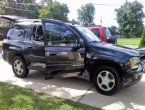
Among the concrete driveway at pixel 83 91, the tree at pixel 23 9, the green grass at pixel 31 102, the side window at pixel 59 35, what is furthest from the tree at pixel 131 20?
the green grass at pixel 31 102

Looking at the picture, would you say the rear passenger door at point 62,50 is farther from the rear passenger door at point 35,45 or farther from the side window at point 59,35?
the rear passenger door at point 35,45

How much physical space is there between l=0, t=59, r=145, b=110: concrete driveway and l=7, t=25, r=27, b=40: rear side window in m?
1.24

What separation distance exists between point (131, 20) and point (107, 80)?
6541 centimetres

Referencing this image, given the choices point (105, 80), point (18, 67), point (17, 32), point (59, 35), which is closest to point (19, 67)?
point (18, 67)

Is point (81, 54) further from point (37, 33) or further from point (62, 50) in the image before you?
point (37, 33)

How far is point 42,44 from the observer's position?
7.39m

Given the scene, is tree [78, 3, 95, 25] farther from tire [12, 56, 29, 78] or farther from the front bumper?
the front bumper

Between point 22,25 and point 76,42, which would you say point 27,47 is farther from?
point 76,42

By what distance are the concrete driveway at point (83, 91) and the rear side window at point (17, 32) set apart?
48.8 inches

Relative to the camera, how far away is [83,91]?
7.02m

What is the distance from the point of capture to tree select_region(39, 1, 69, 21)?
179ft

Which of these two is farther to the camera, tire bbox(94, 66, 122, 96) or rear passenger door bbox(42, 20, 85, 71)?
rear passenger door bbox(42, 20, 85, 71)

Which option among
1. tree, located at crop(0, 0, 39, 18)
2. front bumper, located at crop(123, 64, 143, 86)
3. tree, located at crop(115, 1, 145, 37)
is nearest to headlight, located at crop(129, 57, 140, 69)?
front bumper, located at crop(123, 64, 143, 86)

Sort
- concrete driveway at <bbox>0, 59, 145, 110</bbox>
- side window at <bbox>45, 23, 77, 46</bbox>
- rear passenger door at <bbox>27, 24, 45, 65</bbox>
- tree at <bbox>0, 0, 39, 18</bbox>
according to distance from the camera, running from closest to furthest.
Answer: concrete driveway at <bbox>0, 59, 145, 110</bbox>, side window at <bbox>45, 23, 77, 46</bbox>, rear passenger door at <bbox>27, 24, 45, 65</bbox>, tree at <bbox>0, 0, 39, 18</bbox>
